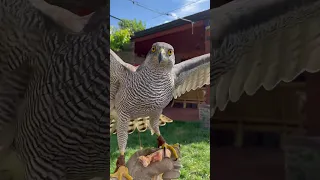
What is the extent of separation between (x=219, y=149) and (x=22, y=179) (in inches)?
18.7

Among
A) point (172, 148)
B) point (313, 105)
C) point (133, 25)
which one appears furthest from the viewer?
point (172, 148)

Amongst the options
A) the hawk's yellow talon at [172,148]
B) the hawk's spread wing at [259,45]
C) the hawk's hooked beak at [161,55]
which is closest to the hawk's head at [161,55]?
the hawk's hooked beak at [161,55]

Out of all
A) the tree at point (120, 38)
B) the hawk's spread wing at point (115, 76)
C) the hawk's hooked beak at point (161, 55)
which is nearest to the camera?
the tree at point (120, 38)

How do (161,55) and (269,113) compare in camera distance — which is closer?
(269,113)

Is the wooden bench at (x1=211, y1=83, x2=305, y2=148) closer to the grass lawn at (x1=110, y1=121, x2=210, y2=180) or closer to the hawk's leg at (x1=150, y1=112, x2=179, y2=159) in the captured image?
the grass lawn at (x1=110, y1=121, x2=210, y2=180)

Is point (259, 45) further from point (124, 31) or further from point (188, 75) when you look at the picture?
point (188, 75)

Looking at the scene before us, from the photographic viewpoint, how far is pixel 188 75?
65.3 inches

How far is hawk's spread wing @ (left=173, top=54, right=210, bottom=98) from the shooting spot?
153 cm

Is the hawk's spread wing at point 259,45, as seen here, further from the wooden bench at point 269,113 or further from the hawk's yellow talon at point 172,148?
the hawk's yellow talon at point 172,148

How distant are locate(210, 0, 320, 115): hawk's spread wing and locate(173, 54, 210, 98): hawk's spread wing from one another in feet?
2.91

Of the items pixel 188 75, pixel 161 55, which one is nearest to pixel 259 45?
pixel 161 55

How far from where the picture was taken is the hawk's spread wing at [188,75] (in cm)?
153

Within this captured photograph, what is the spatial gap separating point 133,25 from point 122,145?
61 centimetres

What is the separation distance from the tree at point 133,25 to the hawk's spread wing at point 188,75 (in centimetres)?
29
